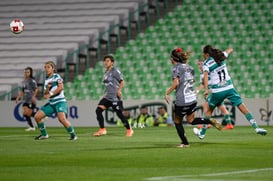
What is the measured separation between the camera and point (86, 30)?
133 feet

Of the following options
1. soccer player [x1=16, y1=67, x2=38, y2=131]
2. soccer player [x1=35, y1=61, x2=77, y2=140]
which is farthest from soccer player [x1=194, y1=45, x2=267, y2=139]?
soccer player [x1=16, y1=67, x2=38, y2=131]

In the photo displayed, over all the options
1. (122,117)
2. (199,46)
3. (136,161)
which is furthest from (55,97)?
(199,46)

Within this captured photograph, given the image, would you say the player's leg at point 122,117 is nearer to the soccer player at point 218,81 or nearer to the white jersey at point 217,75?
the soccer player at point 218,81

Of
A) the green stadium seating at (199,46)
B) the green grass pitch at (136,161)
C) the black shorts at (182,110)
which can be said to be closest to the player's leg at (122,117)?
the green grass pitch at (136,161)

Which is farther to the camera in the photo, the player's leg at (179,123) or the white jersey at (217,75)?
the white jersey at (217,75)

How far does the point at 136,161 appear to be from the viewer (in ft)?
47.4

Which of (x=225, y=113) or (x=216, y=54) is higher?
(x=216, y=54)

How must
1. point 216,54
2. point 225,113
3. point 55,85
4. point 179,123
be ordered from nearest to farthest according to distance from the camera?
point 179,123, point 216,54, point 55,85, point 225,113

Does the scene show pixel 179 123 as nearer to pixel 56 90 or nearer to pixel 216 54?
pixel 216 54

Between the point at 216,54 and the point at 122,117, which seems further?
the point at 122,117

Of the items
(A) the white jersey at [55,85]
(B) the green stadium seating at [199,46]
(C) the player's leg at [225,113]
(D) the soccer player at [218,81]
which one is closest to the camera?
(D) the soccer player at [218,81]

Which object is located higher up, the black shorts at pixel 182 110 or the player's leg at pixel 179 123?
the black shorts at pixel 182 110

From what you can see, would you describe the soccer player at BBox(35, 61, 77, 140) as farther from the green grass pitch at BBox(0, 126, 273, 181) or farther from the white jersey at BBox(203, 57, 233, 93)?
the white jersey at BBox(203, 57, 233, 93)

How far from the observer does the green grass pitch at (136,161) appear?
1191 centimetres
